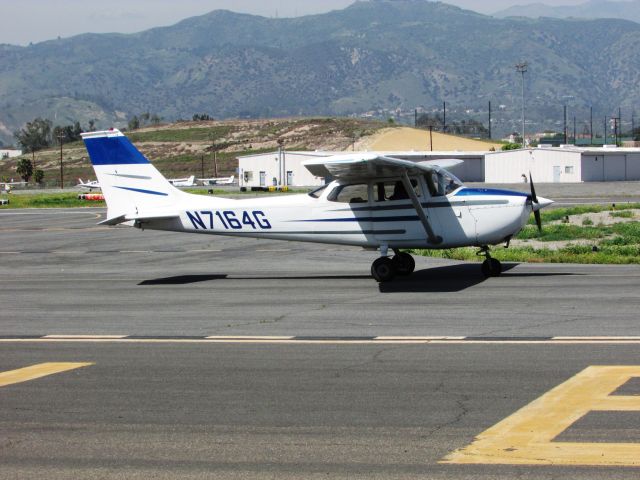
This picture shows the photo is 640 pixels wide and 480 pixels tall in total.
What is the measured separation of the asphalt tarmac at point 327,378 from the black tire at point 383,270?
0.25 metres

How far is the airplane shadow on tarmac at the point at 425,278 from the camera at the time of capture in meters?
17.7

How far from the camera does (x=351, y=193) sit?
19.3m

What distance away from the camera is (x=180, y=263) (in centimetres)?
2467

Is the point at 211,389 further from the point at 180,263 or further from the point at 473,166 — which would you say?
the point at 473,166

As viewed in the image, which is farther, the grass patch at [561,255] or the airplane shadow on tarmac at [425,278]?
the grass patch at [561,255]

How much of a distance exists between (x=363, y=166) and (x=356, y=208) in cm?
143

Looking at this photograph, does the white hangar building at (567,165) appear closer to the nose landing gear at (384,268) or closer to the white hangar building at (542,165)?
the white hangar building at (542,165)

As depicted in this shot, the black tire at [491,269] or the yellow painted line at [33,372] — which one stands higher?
the black tire at [491,269]

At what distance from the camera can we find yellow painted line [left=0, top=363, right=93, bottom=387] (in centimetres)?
1034

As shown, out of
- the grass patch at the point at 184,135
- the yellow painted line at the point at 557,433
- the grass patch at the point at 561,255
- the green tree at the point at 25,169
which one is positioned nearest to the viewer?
the yellow painted line at the point at 557,433

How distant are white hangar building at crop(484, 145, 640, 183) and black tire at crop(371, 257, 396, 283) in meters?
73.9

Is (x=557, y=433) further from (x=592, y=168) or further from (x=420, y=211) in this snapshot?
(x=592, y=168)

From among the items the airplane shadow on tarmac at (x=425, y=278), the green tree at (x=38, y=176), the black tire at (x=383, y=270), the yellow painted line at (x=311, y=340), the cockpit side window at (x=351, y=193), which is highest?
the green tree at (x=38, y=176)

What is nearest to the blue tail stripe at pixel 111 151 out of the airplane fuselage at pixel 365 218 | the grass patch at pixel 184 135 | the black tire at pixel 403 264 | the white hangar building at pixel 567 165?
the airplane fuselage at pixel 365 218
